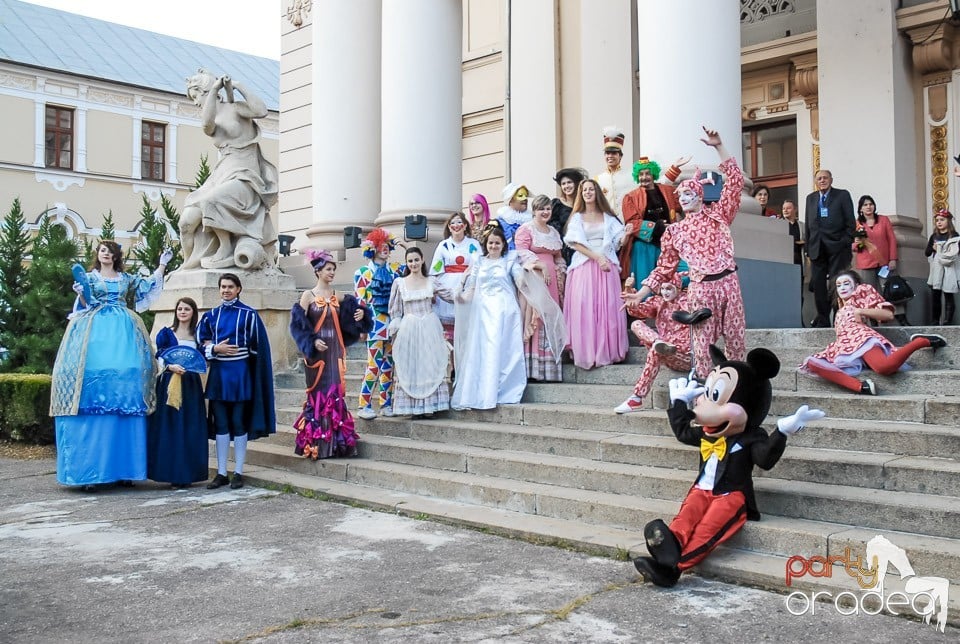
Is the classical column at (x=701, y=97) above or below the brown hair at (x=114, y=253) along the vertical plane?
above

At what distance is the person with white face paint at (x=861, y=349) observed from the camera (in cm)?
650

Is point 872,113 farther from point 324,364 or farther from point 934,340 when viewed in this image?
point 324,364

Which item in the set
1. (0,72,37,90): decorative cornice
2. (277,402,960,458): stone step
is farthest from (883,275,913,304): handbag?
(0,72,37,90): decorative cornice

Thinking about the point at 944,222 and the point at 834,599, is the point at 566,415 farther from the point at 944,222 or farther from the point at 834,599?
the point at 944,222

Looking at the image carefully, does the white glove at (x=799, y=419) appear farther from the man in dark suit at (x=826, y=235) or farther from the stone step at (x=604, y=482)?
the man in dark suit at (x=826, y=235)

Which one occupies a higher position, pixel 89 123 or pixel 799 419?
pixel 89 123

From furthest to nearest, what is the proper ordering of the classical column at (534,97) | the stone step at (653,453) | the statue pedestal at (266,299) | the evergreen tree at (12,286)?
1. the evergreen tree at (12,286)
2. the classical column at (534,97)
3. the statue pedestal at (266,299)
4. the stone step at (653,453)

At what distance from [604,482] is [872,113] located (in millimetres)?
7885

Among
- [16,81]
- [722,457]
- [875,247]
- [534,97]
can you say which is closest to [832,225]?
[875,247]

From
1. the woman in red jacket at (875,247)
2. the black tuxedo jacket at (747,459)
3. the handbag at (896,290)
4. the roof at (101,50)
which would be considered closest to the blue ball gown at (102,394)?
the black tuxedo jacket at (747,459)

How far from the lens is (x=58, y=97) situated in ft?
119

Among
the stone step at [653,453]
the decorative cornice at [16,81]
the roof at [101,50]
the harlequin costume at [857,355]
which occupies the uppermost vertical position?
the roof at [101,50]

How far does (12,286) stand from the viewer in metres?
18.4

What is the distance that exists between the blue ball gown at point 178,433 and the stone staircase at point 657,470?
1.66ft
